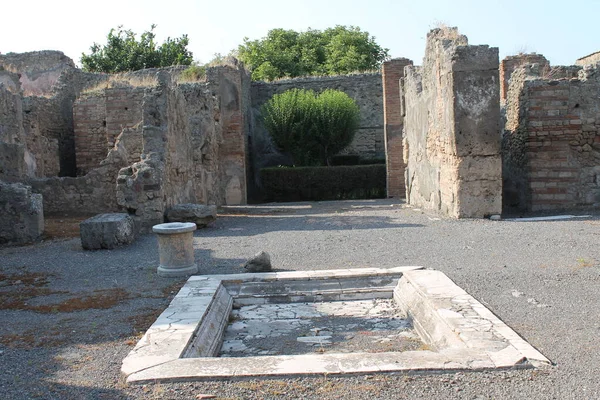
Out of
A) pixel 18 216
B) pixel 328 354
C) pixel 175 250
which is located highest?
pixel 18 216

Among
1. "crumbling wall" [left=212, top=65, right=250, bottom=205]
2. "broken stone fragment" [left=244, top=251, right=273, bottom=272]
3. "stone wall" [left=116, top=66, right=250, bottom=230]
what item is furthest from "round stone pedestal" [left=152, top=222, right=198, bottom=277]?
"crumbling wall" [left=212, top=65, right=250, bottom=205]

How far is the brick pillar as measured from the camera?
649 inches

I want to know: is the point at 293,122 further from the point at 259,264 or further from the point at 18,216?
the point at 259,264

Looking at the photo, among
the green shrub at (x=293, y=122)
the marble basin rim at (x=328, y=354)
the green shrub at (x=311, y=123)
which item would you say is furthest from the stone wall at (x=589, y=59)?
the marble basin rim at (x=328, y=354)

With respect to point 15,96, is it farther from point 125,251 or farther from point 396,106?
point 396,106

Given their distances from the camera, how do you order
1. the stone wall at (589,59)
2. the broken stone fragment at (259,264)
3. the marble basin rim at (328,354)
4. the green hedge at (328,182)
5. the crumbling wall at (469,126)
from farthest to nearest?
the green hedge at (328,182) → the stone wall at (589,59) → the crumbling wall at (469,126) → the broken stone fragment at (259,264) → the marble basin rim at (328,354)

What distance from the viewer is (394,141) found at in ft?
54.0

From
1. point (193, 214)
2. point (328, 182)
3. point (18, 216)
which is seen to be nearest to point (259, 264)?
point (193, 214)

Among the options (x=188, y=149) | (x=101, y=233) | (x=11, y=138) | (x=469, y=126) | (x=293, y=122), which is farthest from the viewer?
(x=293, y=122)

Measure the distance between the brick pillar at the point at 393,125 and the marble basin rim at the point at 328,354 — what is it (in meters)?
11.0

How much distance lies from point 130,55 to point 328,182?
17944mm

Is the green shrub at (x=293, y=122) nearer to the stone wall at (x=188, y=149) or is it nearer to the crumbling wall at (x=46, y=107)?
the stone wall at (x=188, y=149)

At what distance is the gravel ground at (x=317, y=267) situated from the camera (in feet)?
9.86

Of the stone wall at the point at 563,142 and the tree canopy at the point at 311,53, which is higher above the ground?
the tree canopy at the point at 311,53
